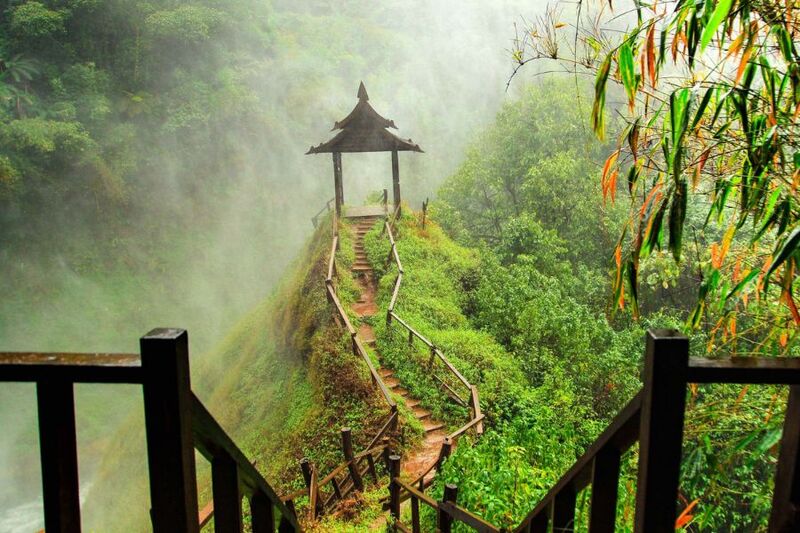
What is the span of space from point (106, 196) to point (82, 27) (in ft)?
22.0

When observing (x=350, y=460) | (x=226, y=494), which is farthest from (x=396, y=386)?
(x=226, y=494)

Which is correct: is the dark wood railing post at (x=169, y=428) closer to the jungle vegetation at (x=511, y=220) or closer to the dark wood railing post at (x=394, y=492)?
the jungle vegetation at (x=511, y=220)

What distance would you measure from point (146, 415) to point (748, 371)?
3.85ft

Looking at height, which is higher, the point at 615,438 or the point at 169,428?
the point at 169,428

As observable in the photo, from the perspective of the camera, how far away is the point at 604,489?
130cm

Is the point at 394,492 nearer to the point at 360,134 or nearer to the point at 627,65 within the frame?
the point at 627,65

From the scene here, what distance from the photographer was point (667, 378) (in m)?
1.04

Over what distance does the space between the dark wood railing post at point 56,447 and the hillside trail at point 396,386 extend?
5.66m

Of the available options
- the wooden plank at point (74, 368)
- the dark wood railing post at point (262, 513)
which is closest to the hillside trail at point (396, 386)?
the dark wood railing post at point (262, 513)

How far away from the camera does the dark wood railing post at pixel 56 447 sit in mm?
1049

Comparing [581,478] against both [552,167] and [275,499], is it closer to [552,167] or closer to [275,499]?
[275,499]

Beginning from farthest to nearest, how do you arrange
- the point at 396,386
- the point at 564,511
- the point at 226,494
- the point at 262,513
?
the point at 396,386
the point at 262,513
the point at 564,511
the point at 226,494

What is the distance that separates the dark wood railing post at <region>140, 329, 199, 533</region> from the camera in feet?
3.34

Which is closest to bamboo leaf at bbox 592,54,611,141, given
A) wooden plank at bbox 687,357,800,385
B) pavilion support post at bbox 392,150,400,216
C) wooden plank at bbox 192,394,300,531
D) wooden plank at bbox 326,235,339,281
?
wooden plank at bbox 687,357,800,385
